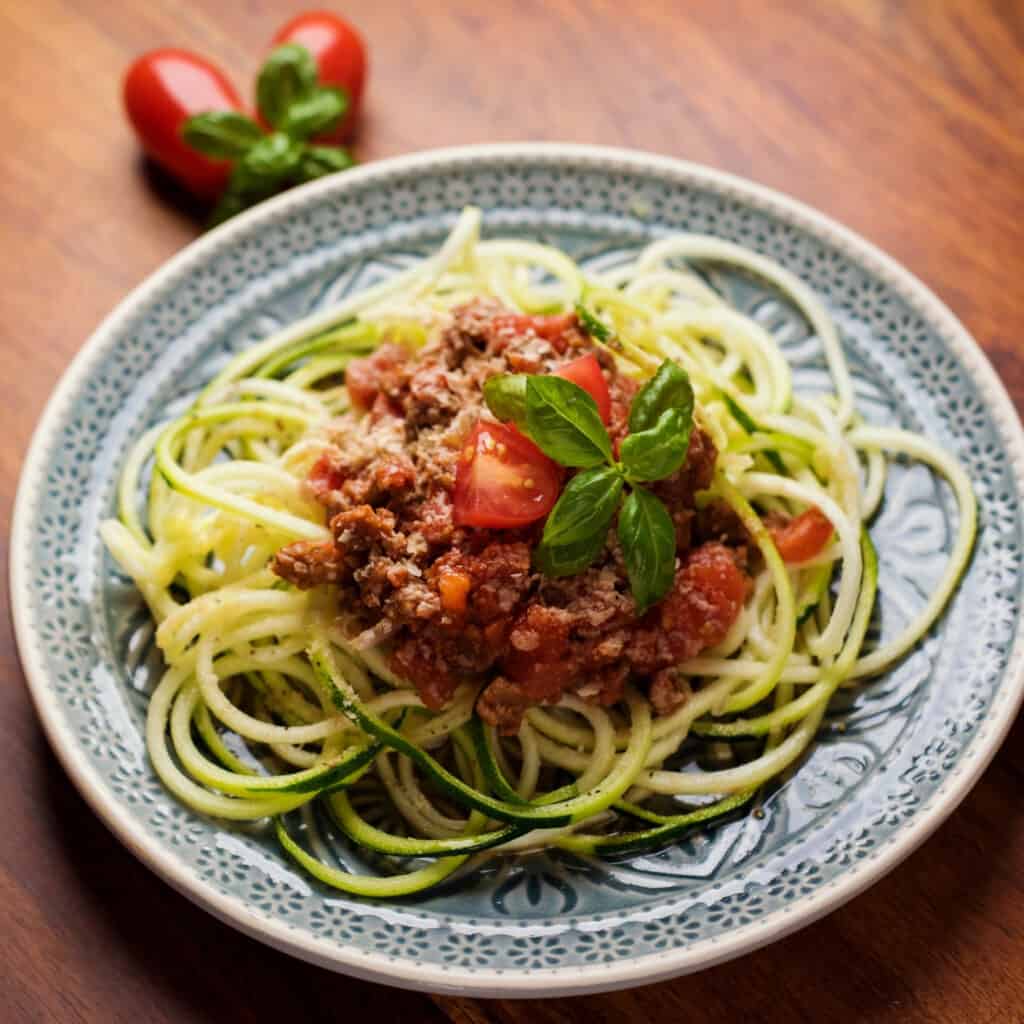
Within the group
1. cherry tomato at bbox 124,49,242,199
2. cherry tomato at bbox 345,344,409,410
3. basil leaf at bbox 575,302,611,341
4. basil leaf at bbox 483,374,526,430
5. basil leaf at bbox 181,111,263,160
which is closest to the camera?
basil leaf at bbox 483,374,526,430

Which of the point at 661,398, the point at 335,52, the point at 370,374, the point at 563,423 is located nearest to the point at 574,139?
the point at 335,52

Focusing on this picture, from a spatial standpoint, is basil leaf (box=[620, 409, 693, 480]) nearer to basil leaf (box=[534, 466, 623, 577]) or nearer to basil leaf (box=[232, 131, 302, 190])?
basil leaf (box=[534, 466, 623, 577])

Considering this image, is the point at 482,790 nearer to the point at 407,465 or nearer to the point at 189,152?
the point at 407,465

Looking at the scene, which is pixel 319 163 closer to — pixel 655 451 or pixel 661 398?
pixel 661 398

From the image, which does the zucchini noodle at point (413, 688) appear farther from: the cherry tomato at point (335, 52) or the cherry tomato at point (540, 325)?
the cherry tomato at point (335, 52)

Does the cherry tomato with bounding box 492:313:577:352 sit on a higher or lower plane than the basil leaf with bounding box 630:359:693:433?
lower

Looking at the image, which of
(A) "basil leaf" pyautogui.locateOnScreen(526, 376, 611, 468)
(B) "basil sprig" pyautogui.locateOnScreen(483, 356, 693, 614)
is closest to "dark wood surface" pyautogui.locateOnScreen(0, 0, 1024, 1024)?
(B) "basil sprig" pyautogui.locateOnScreen(483, 356, 693, 614)

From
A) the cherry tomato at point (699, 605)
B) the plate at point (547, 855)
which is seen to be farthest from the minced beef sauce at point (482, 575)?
the plate at point (547, 855)
